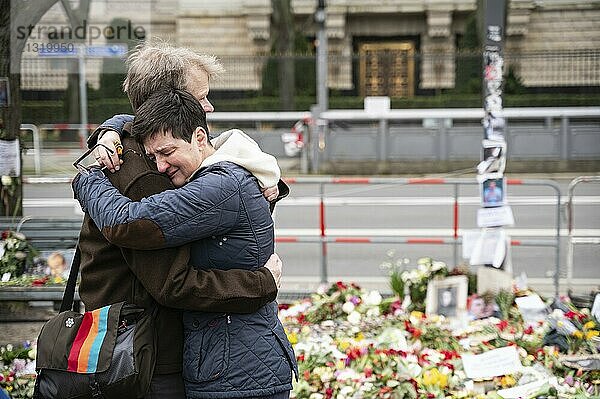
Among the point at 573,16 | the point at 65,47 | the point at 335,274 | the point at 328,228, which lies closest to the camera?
the point at 65,47

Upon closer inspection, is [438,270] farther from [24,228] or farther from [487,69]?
[24,228]

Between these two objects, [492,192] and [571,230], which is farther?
[571,230]

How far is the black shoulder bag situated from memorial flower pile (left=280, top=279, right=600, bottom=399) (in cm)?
210

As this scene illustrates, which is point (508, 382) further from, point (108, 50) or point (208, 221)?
point (108, 50)

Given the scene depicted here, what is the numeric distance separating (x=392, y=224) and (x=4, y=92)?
8.41 m

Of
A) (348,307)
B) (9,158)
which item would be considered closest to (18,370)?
(9,158)

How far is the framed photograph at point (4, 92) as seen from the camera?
5.50m

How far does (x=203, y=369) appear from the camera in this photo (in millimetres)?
2697

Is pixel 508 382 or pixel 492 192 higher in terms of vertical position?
pixel 492 192

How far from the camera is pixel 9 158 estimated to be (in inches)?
219

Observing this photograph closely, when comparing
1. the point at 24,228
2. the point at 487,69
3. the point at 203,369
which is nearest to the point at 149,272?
the point at 203,369

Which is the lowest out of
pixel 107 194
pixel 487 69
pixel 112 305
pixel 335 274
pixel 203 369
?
pixel 335 274

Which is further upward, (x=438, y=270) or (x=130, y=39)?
(x=130, y=39)

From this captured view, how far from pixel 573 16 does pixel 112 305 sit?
24353mm
